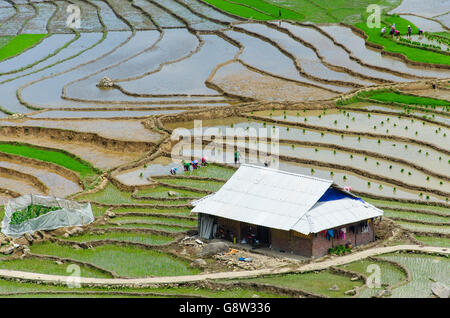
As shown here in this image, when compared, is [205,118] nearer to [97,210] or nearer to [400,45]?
[97,210]

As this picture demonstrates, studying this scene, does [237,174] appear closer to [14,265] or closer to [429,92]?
[14,265]

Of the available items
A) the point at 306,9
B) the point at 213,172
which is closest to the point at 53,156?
the point at 213,172

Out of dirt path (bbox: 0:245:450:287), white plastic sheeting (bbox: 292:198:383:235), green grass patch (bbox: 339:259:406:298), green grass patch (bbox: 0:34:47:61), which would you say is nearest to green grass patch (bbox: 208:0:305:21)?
green grass patch (bbox: 0:34:47:61)

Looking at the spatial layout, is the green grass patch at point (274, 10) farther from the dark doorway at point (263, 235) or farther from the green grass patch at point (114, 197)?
the dark doorway at point (263, 235)

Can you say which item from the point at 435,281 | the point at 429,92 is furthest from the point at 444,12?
the point at 435,281

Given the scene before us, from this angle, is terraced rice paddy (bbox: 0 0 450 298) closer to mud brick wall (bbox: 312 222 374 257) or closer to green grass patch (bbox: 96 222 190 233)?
green grass patch (bbox: 96 222 190 233)
